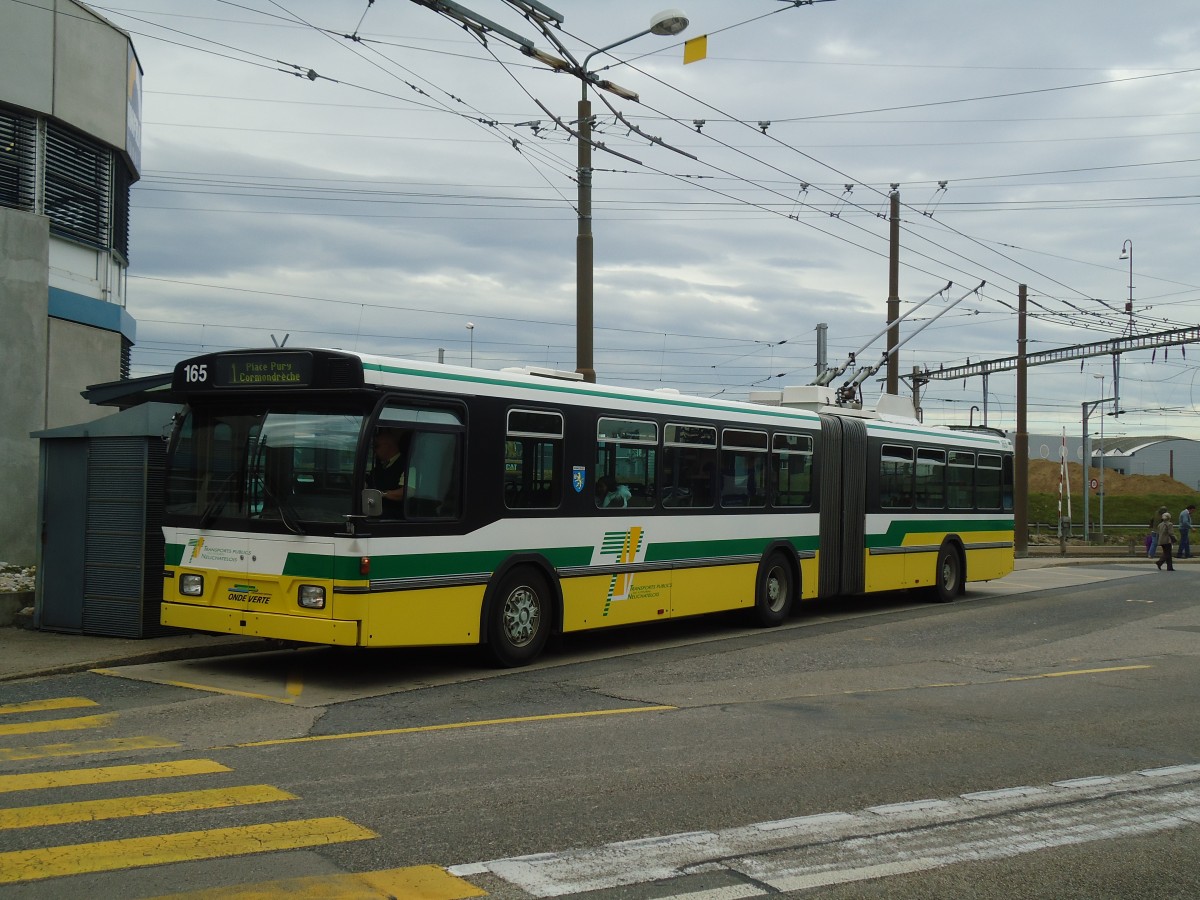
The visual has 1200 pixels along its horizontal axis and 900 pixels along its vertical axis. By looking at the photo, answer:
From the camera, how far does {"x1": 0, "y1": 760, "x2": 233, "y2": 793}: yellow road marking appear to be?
6.61 m

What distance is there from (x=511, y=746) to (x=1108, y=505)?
81677 mm

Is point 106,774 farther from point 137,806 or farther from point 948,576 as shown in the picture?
point 948,576

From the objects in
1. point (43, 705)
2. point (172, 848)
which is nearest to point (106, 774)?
point (172, 848)

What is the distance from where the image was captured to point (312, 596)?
32.4 ft

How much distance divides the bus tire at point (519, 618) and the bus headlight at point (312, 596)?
1.75 metres

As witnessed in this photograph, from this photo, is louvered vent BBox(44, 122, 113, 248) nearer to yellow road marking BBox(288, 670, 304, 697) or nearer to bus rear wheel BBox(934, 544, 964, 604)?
yellow road marking BBox(288, 670, 304, 697)

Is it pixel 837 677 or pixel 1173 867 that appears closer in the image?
pixel 1173 867

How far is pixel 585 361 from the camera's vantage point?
16.3 meters

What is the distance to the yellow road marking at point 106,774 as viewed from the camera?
21.7 ft

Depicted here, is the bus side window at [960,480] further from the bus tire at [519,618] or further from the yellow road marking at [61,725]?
the yellow road marking at [61,725]

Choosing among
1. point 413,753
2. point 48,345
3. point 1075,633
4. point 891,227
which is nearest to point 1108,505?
point 891,227

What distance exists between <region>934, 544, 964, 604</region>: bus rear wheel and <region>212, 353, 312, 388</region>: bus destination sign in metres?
12.9

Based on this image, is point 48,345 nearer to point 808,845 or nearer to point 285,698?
point 285,698

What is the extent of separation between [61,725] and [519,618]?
173 inches
